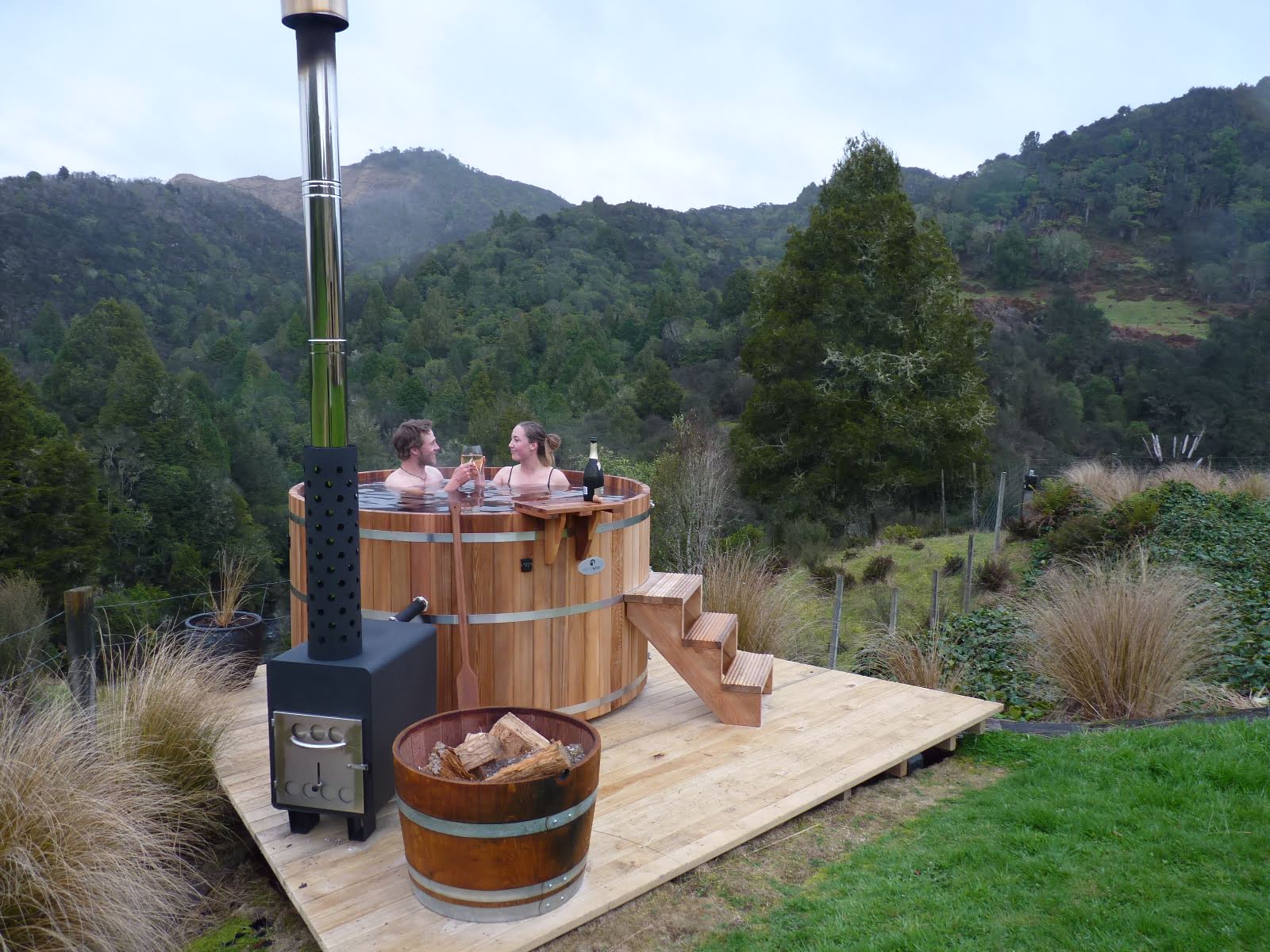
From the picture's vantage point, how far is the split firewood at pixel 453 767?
8.66 ft

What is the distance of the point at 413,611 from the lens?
3457 mm

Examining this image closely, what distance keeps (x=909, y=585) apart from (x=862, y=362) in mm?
8996

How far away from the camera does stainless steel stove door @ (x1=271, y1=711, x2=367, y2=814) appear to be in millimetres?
2898

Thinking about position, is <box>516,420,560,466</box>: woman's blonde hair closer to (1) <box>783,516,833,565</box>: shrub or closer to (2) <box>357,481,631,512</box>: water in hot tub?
(2) <box>357,481,631,512</box>: water in hot tub

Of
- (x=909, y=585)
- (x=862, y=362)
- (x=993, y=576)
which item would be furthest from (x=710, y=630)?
(x=862, y=362)

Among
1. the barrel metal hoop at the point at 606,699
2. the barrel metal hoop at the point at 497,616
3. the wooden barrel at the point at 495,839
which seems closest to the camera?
the wooden barrel at the point at 495,839

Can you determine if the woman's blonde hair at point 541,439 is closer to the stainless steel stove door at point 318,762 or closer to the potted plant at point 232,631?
the potted plant at point 232,631

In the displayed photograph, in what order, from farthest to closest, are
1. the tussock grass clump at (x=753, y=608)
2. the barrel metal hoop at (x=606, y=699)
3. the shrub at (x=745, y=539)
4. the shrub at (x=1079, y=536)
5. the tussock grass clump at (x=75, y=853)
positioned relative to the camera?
the shrub at (x=745, y=539), the shrub at (x=1079, y=536), the tussock grass clump at (x=753, y=608), the barrel metal hoop at (x=606, y=699), the tussock grass clump at (x=75, y=853)

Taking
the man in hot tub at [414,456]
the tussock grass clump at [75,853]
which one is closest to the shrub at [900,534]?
the man in hot tub at [414,456]

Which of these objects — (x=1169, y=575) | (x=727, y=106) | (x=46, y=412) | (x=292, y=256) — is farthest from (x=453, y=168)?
(x=1169, y=575)

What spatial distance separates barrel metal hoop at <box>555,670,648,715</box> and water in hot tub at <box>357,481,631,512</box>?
1.14 metres

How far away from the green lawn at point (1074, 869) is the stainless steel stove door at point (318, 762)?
4.19 ft

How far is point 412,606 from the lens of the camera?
137 inches

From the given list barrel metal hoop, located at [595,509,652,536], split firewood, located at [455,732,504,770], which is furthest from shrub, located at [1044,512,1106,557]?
split firewood, located at [455,732,504,770]
